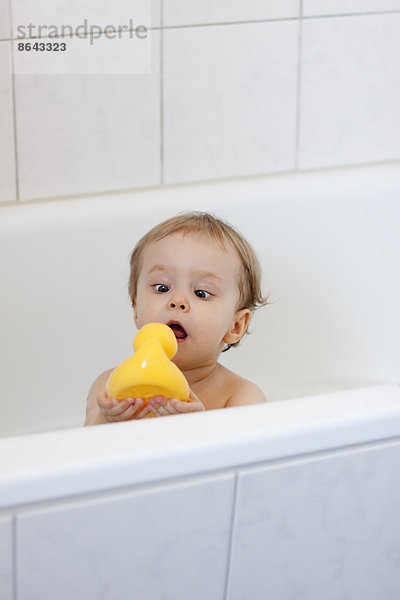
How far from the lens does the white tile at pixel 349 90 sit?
192 centimetres

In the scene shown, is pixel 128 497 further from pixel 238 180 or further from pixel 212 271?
pixel 238 180

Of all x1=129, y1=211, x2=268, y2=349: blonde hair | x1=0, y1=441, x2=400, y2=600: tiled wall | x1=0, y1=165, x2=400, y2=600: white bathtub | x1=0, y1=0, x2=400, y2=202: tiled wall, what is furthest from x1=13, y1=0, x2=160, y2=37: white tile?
x1=0, y1=441, x2=400, y2=600: tiled wall

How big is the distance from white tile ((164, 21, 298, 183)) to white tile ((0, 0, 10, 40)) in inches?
11.7

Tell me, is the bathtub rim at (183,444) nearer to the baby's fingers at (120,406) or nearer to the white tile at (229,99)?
the baby's fingers at (120,406)

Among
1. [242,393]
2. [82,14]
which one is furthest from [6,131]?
[242,393]

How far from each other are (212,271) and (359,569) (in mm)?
456

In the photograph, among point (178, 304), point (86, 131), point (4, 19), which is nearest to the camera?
point (178, 304)

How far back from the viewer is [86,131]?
178cm

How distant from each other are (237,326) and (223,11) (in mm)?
697

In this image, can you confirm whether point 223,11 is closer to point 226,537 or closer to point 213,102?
point 213,102

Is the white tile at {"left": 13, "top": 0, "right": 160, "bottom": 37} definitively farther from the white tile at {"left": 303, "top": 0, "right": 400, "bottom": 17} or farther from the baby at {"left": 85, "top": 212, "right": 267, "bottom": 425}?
the baby at {"left": 85, "top": 212, "right": 267, "bottom": 425}

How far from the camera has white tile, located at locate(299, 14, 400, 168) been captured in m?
1.92

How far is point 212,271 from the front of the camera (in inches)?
53.6

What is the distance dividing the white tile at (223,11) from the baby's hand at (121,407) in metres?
0.86
